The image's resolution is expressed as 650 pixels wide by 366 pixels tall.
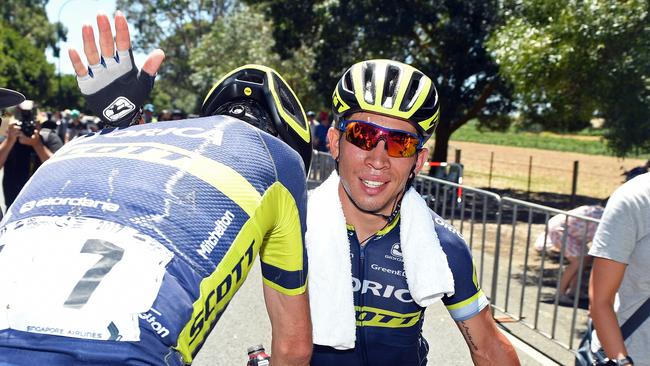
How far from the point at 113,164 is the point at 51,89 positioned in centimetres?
9015

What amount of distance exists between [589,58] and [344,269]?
8511 millimetres

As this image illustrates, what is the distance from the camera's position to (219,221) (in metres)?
1.62

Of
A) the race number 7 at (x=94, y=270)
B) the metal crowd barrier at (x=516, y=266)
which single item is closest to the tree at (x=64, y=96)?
the metal crowd barrier at (x=516, y=266)

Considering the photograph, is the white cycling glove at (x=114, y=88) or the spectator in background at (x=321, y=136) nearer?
the white cycling glove at (x=114, y=88)

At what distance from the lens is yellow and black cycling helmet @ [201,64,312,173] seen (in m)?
2.18

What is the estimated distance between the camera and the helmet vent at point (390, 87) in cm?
263

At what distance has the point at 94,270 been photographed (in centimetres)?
138

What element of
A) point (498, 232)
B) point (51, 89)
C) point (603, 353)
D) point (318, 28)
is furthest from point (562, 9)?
point (51, 89)

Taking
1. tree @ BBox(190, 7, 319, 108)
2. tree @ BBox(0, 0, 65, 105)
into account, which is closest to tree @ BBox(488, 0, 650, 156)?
tree @ BBox(190, 7, 319, 108)

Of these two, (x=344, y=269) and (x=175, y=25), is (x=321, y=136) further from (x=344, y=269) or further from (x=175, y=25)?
(x=175, y=25)

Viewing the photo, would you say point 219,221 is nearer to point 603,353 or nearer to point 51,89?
point 603,353

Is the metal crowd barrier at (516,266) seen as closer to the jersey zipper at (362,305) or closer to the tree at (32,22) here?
the jersey zipper at (362,305)

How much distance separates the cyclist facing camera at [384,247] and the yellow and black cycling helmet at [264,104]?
368 millimetres

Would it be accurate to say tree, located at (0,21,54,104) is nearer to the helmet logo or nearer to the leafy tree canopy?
the leafy tree canopy
